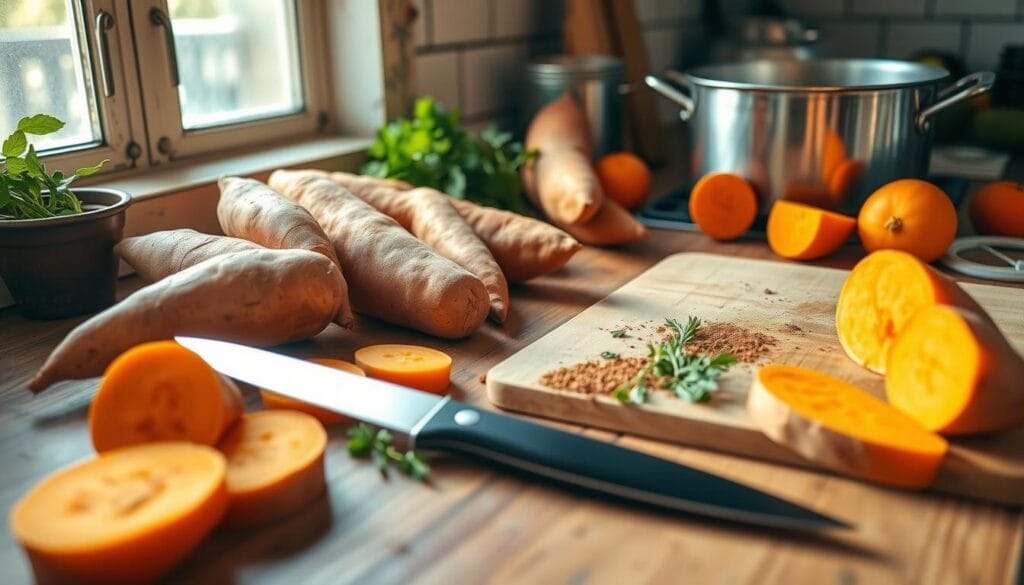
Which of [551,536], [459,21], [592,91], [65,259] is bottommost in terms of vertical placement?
[551,536]

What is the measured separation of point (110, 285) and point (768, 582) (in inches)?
31.2

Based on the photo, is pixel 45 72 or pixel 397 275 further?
pixel 45 72

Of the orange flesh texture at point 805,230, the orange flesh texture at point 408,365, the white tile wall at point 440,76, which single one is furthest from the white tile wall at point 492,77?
the orange flesh texture at point 408,365

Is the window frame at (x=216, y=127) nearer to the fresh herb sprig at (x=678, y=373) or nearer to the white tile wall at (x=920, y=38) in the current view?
the fresh herb sprig at (x=678, y=373)

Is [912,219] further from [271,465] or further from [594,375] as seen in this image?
[271,465]

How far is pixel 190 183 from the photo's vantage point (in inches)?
47.3

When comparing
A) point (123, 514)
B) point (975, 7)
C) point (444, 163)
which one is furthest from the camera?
point (975, 7)

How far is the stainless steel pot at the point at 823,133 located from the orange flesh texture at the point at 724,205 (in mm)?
24

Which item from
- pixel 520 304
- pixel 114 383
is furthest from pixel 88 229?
pixel 520 304

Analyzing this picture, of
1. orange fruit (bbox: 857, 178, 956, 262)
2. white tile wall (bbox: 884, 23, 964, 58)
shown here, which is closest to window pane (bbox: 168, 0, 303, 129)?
orange fruit (bbox: 857, 178, 956, 262)

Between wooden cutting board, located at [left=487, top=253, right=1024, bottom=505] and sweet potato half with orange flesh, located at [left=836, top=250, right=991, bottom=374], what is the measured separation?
0.02 m

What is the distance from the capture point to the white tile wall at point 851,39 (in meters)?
2.36

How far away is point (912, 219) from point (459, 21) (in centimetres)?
86

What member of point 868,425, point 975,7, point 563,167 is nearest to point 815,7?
point 975,7
